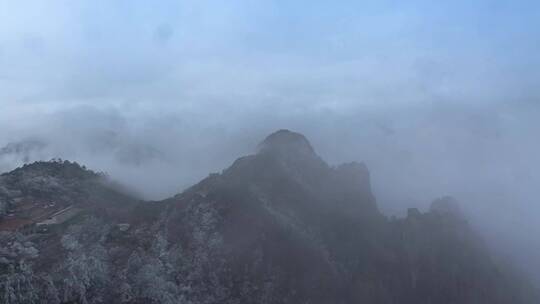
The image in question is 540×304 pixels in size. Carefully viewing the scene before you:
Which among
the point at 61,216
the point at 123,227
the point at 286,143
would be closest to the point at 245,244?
the point at 123,227

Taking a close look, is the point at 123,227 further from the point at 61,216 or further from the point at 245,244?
the point at 245,244

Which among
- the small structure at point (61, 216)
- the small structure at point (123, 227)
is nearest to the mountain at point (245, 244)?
the small structure at point (123, 227)

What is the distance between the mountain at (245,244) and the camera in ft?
244

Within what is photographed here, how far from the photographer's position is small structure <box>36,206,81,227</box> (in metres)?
84.1

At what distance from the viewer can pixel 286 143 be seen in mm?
108750

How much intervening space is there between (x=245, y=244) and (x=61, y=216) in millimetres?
28760

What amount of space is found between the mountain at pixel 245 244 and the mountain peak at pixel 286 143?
42 centimetres

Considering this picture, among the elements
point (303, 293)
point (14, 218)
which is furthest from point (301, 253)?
point (14, 218)

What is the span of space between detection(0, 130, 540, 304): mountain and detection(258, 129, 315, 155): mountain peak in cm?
42

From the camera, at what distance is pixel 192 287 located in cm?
7619

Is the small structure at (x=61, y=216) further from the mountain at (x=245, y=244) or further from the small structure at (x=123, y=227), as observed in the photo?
the small structure at (x=123, y=227)

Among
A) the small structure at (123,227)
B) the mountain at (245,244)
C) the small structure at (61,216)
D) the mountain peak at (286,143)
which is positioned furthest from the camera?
the mountain peak at (286,143)

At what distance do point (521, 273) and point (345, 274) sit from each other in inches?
1749

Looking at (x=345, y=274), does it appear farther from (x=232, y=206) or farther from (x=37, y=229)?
(x=37, y=229)
